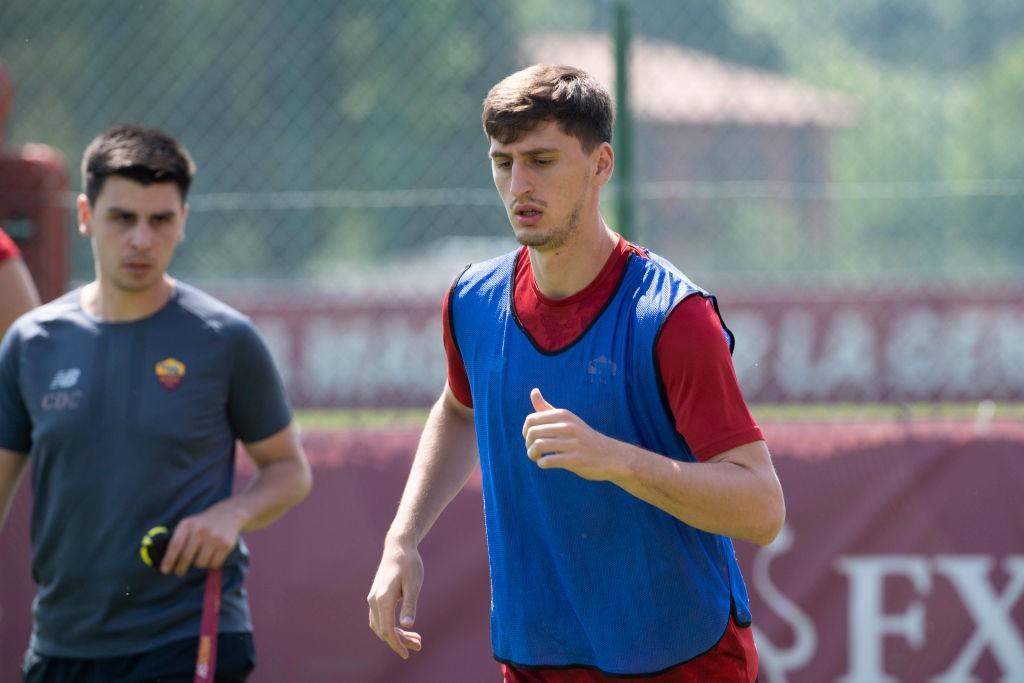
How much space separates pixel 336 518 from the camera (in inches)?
234

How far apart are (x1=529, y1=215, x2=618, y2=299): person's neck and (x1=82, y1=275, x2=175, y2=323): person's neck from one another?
5.14 feet

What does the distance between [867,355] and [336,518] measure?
265 cm

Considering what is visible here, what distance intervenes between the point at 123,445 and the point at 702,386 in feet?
6.40

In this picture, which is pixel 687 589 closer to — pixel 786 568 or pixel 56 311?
pixel 56 311

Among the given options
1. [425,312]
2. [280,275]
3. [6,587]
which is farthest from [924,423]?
[280,275]

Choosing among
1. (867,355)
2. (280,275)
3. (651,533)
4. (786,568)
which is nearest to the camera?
(651,533)

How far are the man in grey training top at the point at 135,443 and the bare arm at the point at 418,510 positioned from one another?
2.61 ft

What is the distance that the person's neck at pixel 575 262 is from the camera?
10.5 feet

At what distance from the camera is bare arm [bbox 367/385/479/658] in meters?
3.24

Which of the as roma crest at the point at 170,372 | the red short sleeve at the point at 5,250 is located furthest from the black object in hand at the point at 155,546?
the red short sleeve at the point at 5,250

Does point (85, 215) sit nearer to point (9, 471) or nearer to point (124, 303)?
point (124, 303)

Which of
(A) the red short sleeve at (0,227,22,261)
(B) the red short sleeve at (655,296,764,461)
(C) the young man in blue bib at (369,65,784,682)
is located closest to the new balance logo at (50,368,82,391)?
(A) the red short sleeve at (0,227,22,261)

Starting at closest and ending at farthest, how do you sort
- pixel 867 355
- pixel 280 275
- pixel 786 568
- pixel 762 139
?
1. pixel 786 568
2. pixel 867 355
3. pixel 762 139
4. pixel 280 275

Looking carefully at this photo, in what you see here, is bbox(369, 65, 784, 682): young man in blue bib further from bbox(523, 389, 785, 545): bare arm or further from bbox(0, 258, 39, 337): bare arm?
bbox(0, 258, 39, 337): bare arm
